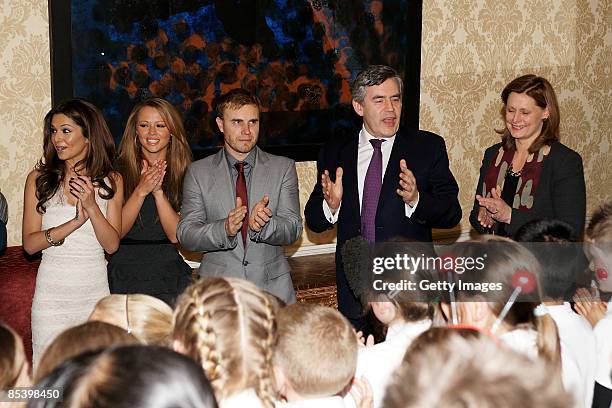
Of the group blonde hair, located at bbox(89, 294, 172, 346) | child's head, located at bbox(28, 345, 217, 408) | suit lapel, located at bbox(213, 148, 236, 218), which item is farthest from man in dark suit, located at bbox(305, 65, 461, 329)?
child's head, located at bbox(28, 345, 217, 408)

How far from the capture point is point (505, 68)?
580cm

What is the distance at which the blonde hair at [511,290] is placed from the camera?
7.59ft

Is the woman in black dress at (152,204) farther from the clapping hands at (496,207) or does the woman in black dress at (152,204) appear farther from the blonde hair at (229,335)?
the blonde hair at (229,335)

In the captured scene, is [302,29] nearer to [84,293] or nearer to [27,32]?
[27,32]

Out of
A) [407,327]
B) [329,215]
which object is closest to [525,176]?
[329,215]

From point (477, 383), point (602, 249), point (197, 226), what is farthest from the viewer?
point (197, 226)

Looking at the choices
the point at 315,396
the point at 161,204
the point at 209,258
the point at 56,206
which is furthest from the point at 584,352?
the point at 56,206

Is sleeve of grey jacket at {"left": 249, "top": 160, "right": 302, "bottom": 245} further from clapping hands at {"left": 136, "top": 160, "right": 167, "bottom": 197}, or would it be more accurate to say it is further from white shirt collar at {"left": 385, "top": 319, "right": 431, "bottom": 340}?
white shirt collar at {"left": 385, "top": 319, "right": 431, "bottom": 340}

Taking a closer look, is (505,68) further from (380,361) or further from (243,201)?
(380,361)

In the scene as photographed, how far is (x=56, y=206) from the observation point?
3.65 meters

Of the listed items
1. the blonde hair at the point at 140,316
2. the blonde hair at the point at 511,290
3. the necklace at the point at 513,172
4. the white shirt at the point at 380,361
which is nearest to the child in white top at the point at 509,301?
the blonde hair at the point at 511,290

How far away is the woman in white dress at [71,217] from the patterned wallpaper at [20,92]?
655mm

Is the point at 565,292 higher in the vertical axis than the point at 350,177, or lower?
lower

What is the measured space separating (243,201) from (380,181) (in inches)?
24.2
